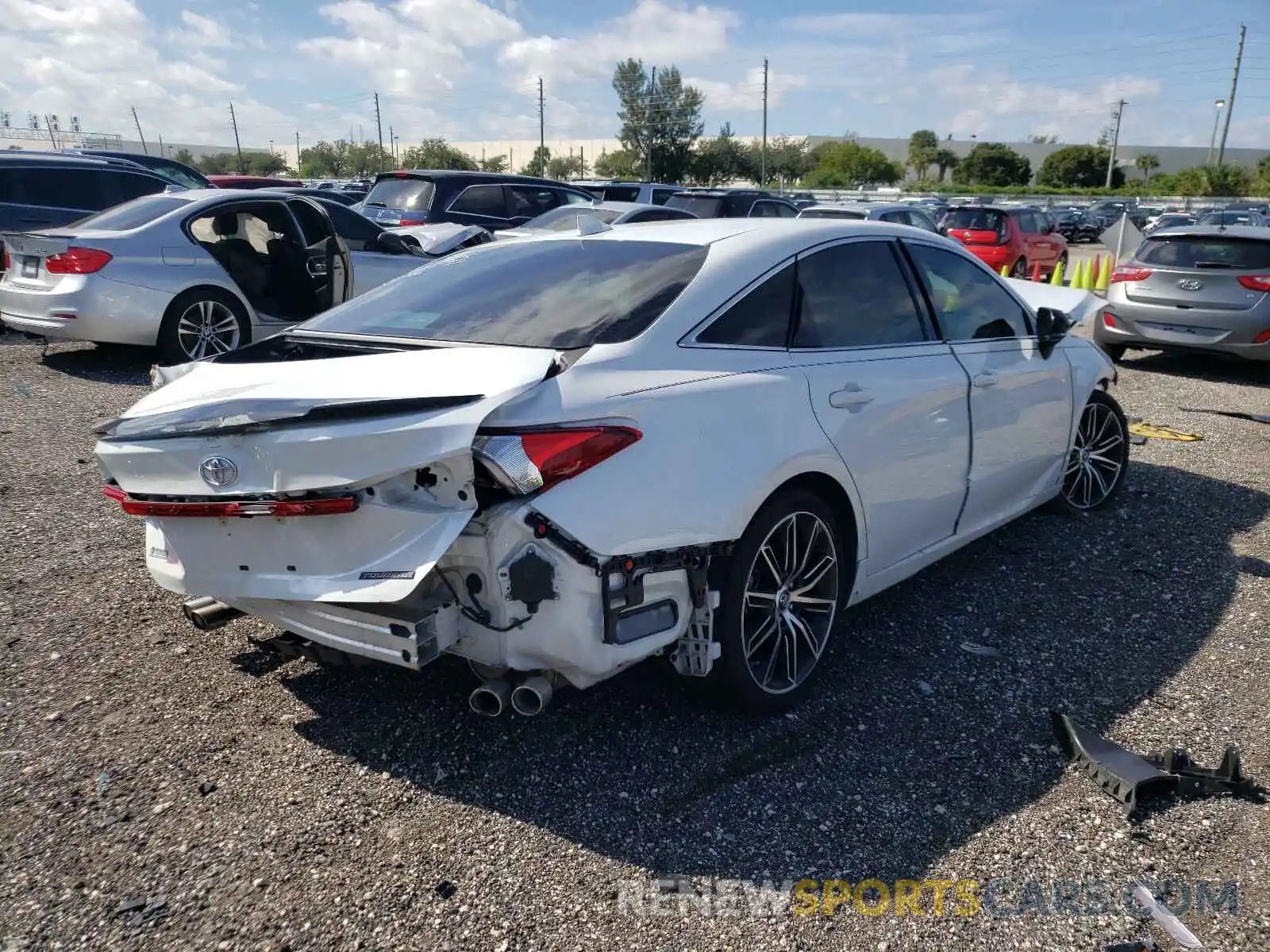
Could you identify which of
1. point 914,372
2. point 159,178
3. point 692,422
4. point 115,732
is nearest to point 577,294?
point 692,422

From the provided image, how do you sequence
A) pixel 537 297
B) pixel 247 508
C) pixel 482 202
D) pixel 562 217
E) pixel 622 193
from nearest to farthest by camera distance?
pixel 247 508
pixel 537 297
pixel 562 217
pixel 482 202
pixel 622 193

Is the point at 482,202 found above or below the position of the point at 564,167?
above

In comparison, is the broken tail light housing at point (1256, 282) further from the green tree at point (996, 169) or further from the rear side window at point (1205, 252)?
the green tree at point (996, 169)

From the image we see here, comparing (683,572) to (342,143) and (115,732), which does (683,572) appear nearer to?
(115,732)

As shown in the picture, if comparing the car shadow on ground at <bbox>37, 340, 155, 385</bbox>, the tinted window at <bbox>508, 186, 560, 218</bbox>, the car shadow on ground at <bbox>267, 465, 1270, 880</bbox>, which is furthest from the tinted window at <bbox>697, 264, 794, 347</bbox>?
the tinted window at <bbox>508, 186, 560, 218</bbox>

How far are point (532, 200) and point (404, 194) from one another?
1.87 meters

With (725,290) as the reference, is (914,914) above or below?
below

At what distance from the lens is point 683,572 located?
2.97 m

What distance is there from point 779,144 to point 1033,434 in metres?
88.1

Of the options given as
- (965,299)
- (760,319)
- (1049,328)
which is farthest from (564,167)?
(760,319)

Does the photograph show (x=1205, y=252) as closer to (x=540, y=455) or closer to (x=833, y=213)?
(x=833, y=213)

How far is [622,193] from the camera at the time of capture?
60.5 ft

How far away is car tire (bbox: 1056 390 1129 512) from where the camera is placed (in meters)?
5.59

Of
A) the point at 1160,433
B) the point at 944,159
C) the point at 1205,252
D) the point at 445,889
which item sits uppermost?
the point at 944,159
